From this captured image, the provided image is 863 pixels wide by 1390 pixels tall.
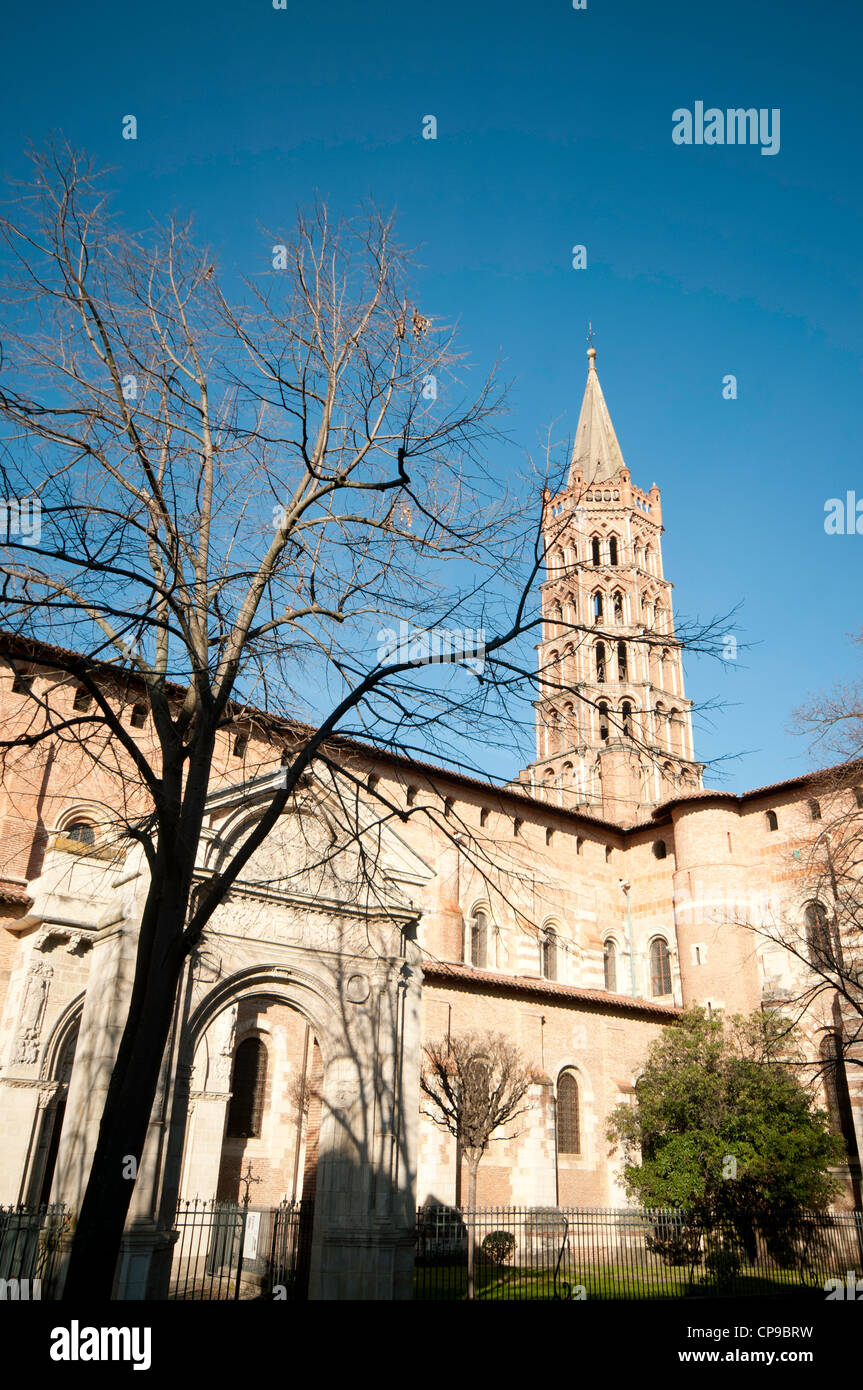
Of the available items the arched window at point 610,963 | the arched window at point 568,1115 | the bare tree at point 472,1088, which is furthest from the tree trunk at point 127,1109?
the arched window at point 610,963

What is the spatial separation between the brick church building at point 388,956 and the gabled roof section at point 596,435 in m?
8.84

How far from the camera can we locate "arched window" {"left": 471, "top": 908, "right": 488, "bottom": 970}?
31.1 m

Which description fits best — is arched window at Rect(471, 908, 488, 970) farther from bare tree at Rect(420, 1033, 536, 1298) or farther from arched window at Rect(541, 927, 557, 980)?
bare tree at Rect(420, 1033, 536, 1298)

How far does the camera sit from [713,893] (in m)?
32.6

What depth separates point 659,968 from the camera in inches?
1371

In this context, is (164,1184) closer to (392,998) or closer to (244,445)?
(392,998)

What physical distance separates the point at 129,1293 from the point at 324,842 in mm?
6180

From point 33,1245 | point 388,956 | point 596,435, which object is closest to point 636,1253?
point 388,956

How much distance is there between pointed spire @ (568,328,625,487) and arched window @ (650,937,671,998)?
99.5 ft

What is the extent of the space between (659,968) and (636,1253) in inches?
467

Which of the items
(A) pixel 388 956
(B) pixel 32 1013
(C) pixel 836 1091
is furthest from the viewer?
(C) pixel 836 1091

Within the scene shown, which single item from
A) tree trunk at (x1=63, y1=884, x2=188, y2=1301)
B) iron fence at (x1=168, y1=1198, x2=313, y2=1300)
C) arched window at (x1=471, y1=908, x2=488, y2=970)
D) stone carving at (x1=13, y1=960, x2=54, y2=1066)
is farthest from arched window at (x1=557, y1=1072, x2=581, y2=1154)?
tree trunk at (x1=63, y1=884, x2=188, y2=1301)

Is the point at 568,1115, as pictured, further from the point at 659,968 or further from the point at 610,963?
the point at 659,968
